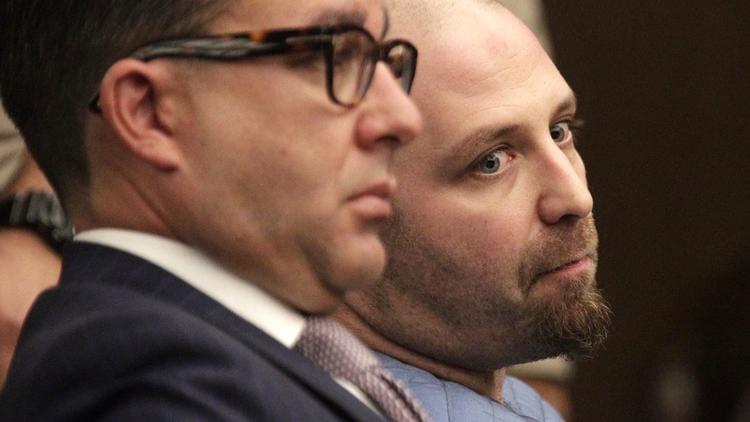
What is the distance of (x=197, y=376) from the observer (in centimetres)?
118

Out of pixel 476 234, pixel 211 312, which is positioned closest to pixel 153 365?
pixel 211 312

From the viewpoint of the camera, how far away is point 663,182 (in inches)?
166

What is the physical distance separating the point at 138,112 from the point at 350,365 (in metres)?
0.29

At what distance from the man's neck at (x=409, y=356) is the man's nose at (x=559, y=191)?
0.20 metres

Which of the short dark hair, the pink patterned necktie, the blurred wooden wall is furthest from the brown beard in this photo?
the blurred wooden wall

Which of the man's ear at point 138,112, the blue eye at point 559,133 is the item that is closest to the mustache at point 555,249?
the blue eye at point 559,133

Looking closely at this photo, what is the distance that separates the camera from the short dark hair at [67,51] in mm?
1332

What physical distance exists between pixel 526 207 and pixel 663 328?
2563 mm

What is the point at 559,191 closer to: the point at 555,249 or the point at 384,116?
the point at 555,249

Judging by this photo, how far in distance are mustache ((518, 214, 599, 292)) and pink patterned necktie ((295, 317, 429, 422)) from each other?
409mm

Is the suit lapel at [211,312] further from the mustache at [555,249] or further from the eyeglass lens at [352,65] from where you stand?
the mustache at [555,249]

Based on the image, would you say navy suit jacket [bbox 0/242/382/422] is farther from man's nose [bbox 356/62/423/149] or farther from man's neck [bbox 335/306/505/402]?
man's neck [bbox 335/306/505/402]

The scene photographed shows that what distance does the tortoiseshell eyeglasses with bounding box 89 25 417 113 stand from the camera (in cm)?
131

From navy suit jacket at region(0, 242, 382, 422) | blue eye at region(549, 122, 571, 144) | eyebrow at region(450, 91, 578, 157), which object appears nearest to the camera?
navy suit jacket at region(0, 242, 382, 422)
